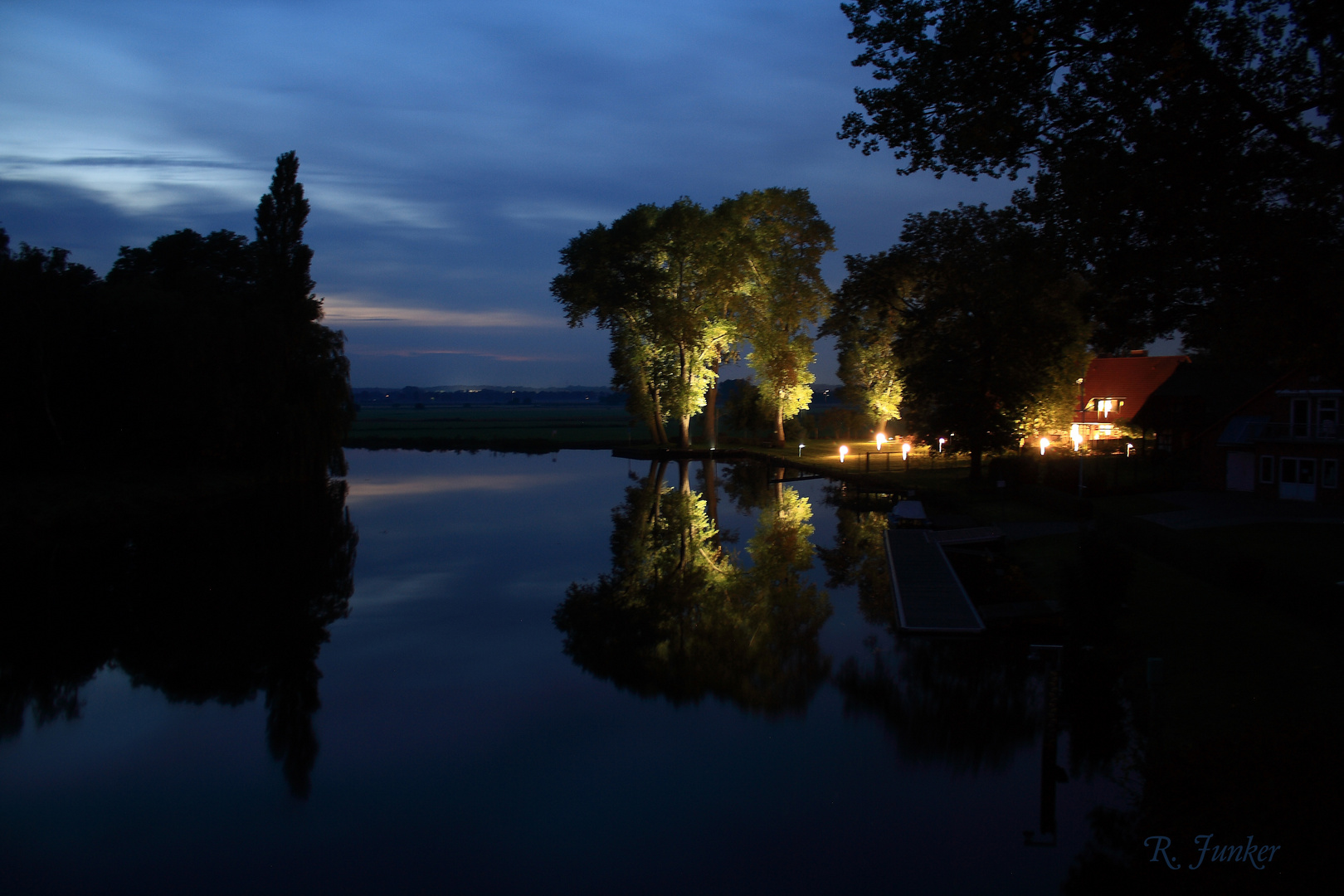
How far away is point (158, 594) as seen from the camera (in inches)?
847

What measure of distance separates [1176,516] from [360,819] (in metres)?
28.0

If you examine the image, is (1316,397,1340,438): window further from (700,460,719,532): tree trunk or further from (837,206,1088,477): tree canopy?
(700,460,719,532): tree trunk

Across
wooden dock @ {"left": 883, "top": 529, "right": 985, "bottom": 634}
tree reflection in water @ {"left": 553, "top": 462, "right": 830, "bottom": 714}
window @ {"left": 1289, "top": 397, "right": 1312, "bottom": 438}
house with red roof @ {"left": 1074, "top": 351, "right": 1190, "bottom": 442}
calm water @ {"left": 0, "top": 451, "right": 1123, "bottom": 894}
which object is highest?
house with red roof @ {"left": 1074, "top": 351, "right": 1190, "bottom": 442}

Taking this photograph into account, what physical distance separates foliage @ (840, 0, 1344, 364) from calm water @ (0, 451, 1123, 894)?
611 centimetres

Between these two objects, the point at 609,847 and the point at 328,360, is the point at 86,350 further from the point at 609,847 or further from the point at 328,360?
the point at 609,847

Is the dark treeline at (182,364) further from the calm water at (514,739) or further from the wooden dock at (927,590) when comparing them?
the wooden dock at (927,590)

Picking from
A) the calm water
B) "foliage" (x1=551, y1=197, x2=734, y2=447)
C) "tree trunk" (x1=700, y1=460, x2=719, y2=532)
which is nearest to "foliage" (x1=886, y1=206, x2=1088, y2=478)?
"tree trunk" (x1=700, y1=460, x2=719, y2=532)

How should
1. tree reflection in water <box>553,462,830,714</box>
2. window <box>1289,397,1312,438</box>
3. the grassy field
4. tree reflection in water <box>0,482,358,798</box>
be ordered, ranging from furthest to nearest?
the grassy field
window <box>1289,397,1312,438</box>
tree reflection in water <box>553,462,830,714</box>
tree reflection in water <box>0,482,358,798</box>

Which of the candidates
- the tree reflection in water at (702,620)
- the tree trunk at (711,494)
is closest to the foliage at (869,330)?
the tree trunk at (711,494)

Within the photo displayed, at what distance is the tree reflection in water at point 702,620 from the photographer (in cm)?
1492

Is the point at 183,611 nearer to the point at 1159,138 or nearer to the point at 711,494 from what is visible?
the point at 1159,138

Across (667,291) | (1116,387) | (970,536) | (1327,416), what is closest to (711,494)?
(970,536)

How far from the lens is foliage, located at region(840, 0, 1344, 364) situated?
11141 mm

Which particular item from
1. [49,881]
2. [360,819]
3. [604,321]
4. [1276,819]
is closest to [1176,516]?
[1276,819]
